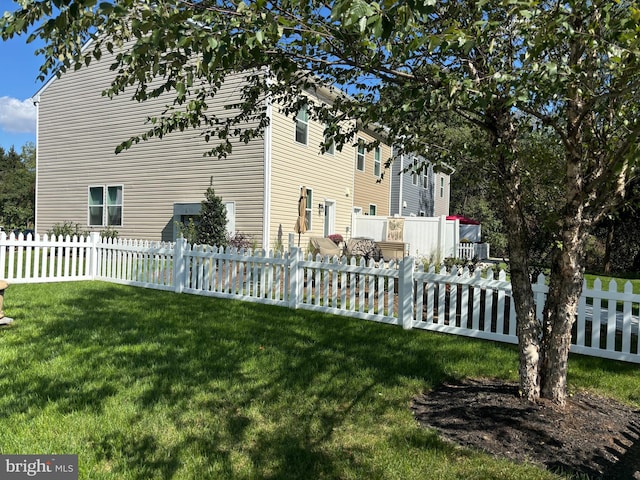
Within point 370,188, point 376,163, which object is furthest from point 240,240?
point 376,163

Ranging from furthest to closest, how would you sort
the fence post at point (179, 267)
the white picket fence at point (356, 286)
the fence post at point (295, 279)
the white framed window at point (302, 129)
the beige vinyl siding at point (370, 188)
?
the beige vinyl siding at point (370, 188)
the white framed window at point (302, 129)
the fence post at point (179, 267)
the fence post at point (295, 279)
the white picket fence at point (356, 286)

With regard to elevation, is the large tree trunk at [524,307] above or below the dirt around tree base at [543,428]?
above

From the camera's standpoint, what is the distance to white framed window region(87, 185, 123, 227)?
14.6 m

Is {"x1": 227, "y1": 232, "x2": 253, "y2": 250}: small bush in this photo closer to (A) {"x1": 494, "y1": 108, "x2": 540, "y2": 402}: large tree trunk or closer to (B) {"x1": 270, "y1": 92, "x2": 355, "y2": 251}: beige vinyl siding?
(B) {"x1": 270, "y1": 92, "x2": 355, "y2": 251}: beige vinyl siding

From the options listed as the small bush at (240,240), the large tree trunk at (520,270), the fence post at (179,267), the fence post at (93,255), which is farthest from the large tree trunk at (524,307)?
the small bush at (240,240)

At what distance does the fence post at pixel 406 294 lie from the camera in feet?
20.0

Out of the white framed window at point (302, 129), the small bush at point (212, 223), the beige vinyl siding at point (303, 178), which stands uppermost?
the white framed window at point (302, 129)

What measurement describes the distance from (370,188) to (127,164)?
9.90 m

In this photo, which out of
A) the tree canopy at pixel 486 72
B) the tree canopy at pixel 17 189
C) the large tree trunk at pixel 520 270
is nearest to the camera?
the tree canopy at pixel 486 72

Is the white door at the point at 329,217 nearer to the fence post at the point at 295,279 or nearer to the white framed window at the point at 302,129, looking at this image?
the white framed window at the point at 302,129

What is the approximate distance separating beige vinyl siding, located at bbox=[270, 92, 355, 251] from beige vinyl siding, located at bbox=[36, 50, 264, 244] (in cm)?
55

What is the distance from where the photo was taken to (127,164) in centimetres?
1427

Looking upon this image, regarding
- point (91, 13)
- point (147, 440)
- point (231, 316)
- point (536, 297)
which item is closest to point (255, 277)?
point (231, 316)

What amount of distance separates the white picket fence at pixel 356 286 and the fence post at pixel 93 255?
0.02 meters
